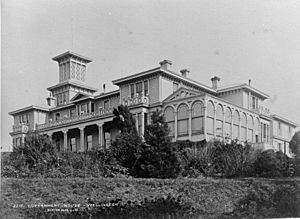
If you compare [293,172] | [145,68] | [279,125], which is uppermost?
[145,68]

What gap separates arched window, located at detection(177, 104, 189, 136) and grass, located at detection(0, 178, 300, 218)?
2.22m

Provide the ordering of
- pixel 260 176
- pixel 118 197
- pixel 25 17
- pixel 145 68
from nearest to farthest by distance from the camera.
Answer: pixel 25 17 < pixel 118 197 < pixel 145 68 < pixel 260 176

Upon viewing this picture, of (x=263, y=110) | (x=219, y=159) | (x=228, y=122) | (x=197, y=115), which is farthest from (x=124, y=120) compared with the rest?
(x=263, y=110)

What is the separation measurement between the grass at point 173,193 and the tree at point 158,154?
2.16ft

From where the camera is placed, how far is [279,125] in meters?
8.34

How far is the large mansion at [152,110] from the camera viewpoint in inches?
287

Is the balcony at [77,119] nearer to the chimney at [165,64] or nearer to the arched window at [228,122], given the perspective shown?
the chimney at [165,64]

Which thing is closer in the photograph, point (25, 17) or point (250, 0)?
point (25, 17)

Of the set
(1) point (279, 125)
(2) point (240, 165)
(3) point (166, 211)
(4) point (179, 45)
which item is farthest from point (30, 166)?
(1) point (279, 125)

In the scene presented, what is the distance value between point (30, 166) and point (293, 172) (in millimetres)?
5137

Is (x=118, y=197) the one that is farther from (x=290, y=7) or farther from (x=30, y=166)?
(x=290, y=7)

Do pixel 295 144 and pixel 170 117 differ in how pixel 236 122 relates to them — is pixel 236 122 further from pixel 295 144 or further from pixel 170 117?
pixel 295 144

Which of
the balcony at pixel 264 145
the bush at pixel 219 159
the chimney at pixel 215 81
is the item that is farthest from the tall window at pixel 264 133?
the chimney at pixel 215 81

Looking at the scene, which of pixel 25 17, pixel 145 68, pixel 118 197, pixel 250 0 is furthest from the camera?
pixel 145 68
